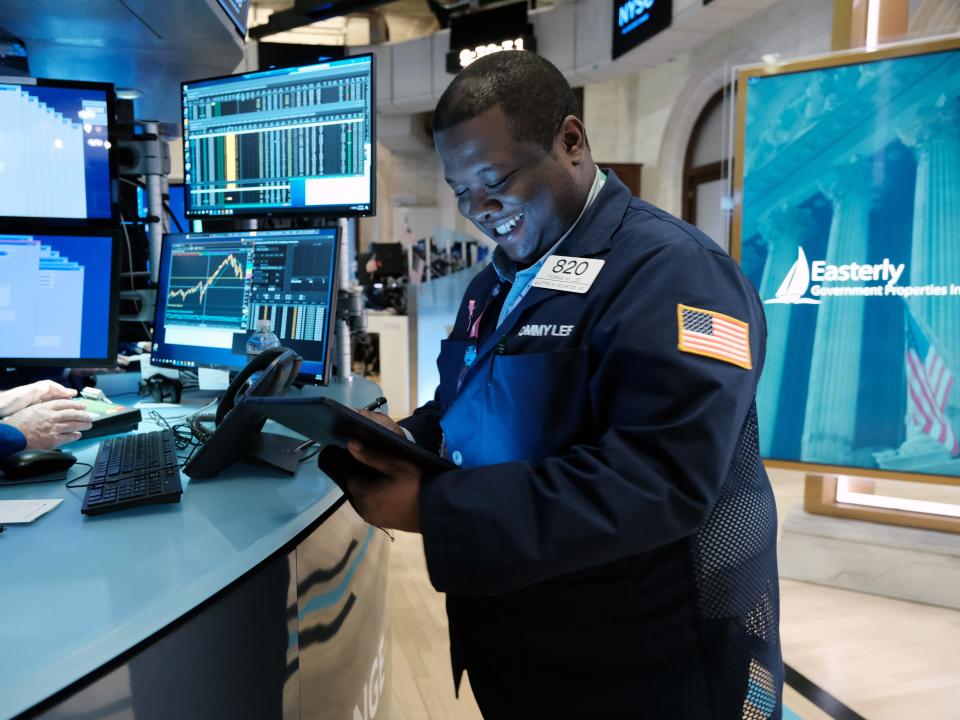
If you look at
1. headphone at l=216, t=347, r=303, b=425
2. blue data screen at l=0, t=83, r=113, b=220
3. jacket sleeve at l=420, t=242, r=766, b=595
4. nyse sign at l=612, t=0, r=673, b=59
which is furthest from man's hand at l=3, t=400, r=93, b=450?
nyse sign at l=612, t=0, r=673, b=59

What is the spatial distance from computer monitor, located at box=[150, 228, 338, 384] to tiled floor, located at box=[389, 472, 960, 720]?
1041mm

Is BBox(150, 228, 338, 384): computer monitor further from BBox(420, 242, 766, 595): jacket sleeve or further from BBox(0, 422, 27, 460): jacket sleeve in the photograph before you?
BBox(420, 242, 766, 595): jacket sleeve

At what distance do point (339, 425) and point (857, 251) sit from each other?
244cm

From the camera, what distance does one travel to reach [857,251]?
102 inches

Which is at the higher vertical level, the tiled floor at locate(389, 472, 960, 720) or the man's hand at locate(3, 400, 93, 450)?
the man's hand at locate(3, 400, 93, 450)

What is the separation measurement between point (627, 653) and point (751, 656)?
155mm

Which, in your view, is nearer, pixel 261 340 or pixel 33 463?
pixel 33 463

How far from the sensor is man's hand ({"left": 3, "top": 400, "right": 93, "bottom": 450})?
4.13 ft

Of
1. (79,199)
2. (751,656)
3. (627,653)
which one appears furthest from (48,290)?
(751,656)

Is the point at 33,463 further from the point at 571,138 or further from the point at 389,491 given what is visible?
the point at 571,138

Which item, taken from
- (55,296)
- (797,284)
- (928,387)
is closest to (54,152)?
(55,296)

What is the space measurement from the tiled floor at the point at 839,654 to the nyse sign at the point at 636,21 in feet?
15.9

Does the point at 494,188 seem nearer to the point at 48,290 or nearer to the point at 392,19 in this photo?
the point at 48,290

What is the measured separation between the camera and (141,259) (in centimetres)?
246
